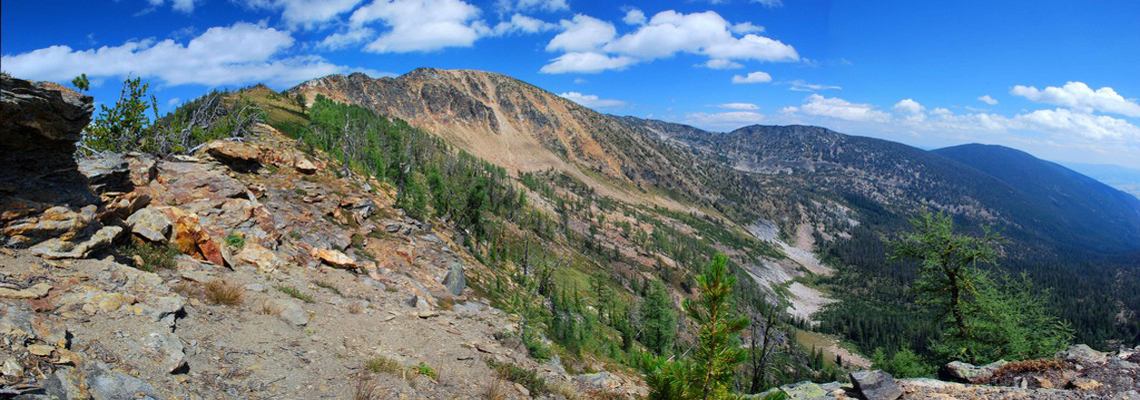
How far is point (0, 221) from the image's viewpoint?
10.9 m

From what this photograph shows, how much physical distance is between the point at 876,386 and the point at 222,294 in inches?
733

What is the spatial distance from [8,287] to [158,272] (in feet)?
14.1

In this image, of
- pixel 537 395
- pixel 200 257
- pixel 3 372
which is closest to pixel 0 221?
pixel 200 257

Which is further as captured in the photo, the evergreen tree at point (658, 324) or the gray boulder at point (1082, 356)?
the evergreen tree at point (658, 324)

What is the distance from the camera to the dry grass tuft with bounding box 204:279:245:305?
1273cm

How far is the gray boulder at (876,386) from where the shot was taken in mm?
12425

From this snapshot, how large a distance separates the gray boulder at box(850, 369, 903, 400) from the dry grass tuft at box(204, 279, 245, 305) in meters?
18.0

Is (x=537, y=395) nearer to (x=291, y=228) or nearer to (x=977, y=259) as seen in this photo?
(x=291, y=228)

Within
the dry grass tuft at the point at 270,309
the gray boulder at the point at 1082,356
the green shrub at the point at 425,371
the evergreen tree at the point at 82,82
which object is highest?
the evergreen tree at the point at 82,82

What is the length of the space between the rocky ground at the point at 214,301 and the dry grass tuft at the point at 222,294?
0.06 meters

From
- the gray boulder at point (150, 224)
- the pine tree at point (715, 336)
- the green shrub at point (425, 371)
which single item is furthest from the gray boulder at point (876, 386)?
the gray boulder at point (150, 224)

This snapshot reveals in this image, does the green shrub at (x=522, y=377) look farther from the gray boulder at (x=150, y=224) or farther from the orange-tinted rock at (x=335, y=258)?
the gray boulder at (x=150, y=224)

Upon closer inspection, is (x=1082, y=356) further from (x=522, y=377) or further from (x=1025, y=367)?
(x=522, y=377)

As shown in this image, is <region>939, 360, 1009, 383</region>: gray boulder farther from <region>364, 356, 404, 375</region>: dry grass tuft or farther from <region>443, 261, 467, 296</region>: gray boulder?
<region>443, 261, 467, 296</region>: gray boulder
